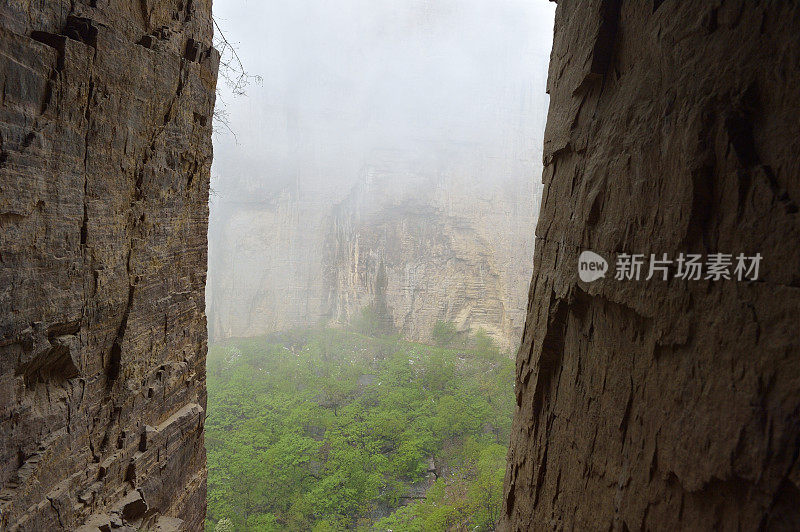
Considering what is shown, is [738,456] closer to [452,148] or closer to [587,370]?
[587,370]

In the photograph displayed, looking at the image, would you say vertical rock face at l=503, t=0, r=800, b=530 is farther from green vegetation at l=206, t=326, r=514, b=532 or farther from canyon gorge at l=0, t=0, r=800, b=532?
green vegetation at l=206, t=326, r=514, b=532

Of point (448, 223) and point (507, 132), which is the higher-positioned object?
point (507, 132)

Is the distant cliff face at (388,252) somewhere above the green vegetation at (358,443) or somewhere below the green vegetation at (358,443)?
above

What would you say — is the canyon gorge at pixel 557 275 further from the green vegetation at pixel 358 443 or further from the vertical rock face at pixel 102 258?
the green vegetation at pixel 358 443

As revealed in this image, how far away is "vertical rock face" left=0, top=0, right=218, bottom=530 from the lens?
2844 mm

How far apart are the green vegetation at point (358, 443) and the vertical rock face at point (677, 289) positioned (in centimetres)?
944

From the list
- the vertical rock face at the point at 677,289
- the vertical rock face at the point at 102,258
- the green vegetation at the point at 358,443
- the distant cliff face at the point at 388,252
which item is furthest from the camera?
the distant cliff face at the point at 388,252

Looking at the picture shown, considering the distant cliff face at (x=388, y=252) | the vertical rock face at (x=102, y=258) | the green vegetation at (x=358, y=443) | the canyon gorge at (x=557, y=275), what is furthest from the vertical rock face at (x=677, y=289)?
the distant cliff face at (x=388, y=252)

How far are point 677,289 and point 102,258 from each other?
Result: 4.04 meters

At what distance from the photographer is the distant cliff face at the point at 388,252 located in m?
29.7

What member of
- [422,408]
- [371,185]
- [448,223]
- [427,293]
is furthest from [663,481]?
[371,185]

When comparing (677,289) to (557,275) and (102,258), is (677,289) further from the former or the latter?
(102,258)

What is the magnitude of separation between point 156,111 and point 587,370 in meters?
4.33

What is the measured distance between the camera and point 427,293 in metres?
30.1
